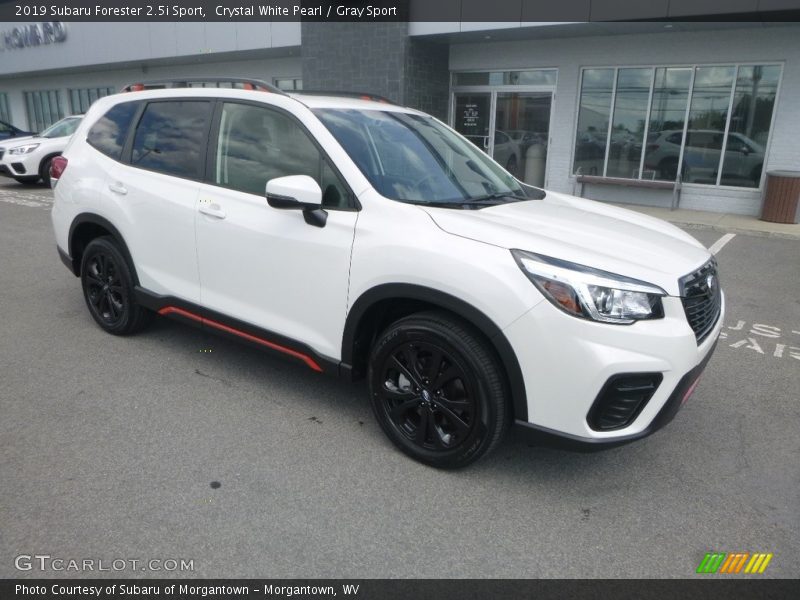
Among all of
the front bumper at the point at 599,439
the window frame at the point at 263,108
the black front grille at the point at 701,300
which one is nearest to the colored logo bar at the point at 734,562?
the front bumper at the point at 599,439

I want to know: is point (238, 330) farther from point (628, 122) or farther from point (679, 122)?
point (628, 122)

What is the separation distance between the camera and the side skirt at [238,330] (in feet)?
11.1

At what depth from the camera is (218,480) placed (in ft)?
9.71

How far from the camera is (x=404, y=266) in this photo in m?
2.91

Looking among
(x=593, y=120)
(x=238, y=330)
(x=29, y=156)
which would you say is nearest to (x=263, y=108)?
(x=238, y=330)

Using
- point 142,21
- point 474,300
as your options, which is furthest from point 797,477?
point 142,21

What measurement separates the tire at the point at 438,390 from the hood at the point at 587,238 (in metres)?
0.46

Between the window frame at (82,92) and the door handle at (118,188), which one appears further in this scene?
the window frame at (82,92)

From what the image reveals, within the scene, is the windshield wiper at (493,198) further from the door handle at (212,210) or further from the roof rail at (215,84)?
the door handle at (212,210)

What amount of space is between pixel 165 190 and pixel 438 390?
2.29 metres

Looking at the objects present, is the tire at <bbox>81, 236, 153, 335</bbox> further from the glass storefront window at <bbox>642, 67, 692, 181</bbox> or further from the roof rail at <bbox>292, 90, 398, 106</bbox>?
the glass storefront window at <bbox>642, 67, 692, 181</bbox>

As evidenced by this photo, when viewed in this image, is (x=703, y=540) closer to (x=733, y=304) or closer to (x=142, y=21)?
(x=733, y=304)

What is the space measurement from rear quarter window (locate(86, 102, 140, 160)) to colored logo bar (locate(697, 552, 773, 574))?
14.2 ft

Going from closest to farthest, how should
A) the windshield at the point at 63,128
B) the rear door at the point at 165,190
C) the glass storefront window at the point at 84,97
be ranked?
the rear door at the point at 165,190 → the windshield at the point at 63,128 → the glass storefront window at the point at 84,97
